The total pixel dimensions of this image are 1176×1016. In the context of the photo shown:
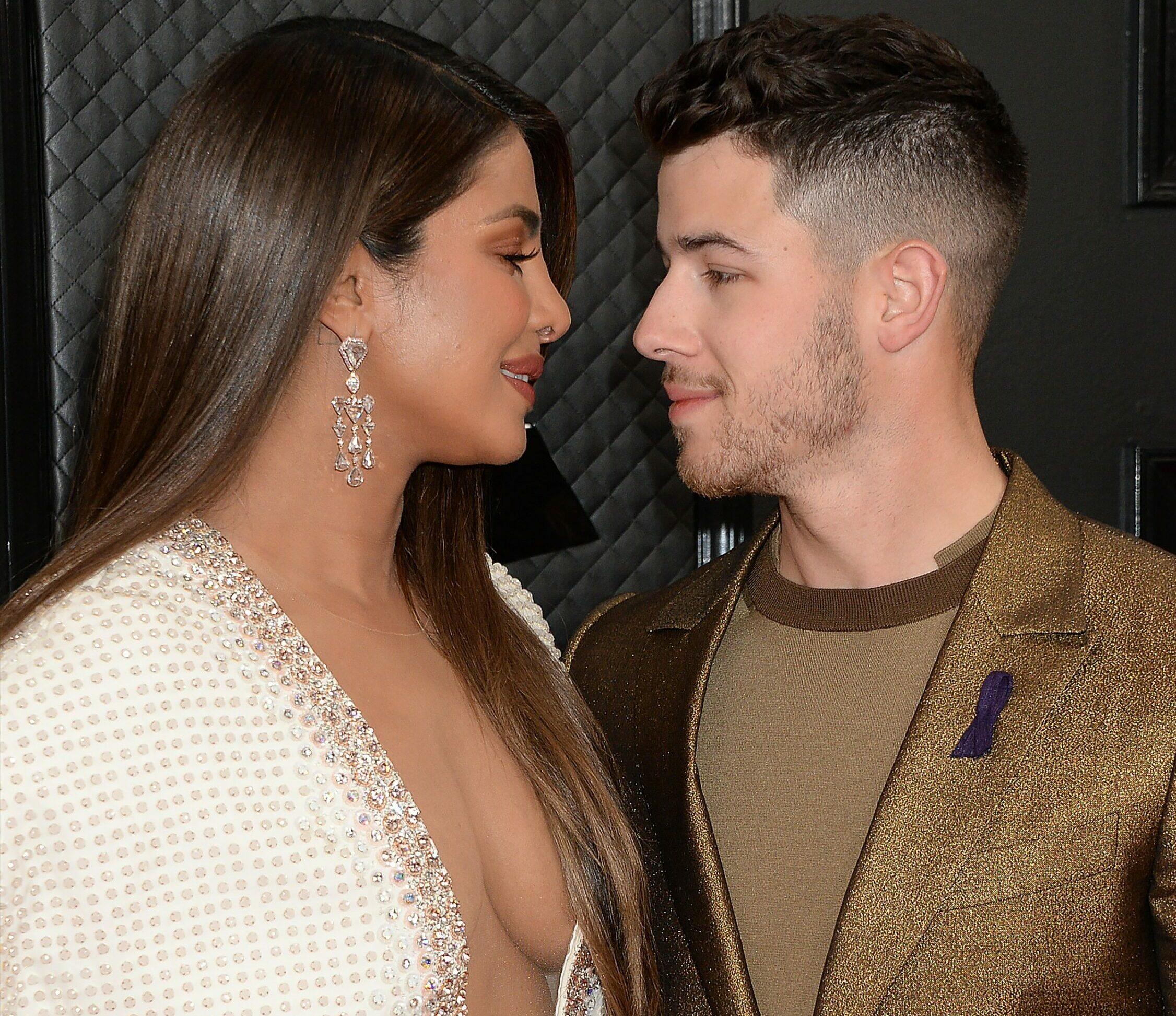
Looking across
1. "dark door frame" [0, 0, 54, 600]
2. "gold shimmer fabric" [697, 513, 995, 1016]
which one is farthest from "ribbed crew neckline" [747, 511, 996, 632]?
"dark door frame" [0, 0, 54, 600]

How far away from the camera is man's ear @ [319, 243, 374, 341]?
4.11ft

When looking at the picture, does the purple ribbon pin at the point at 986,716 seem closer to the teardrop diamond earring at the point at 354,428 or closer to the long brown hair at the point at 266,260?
the long brown hair at the point at 266,260

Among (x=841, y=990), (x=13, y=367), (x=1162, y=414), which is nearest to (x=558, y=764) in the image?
(x=841, y=990)

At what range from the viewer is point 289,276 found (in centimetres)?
120

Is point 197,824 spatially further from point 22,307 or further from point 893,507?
point 22,307

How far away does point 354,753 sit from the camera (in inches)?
46.1

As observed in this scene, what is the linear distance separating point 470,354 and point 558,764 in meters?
0.44

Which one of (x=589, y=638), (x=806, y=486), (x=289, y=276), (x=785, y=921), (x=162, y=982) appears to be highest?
(x=289, y=276)

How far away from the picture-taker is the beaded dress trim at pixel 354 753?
1138mm

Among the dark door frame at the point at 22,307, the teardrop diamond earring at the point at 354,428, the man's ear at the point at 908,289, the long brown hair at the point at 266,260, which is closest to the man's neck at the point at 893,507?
the man's ear at the point at 908,289

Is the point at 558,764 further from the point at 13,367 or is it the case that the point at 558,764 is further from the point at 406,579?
the point at 13,367

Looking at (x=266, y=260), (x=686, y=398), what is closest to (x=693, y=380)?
(x=686, y=398)

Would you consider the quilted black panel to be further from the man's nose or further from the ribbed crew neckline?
the ribbed crew neckline

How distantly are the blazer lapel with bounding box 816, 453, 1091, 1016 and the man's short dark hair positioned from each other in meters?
0.35
